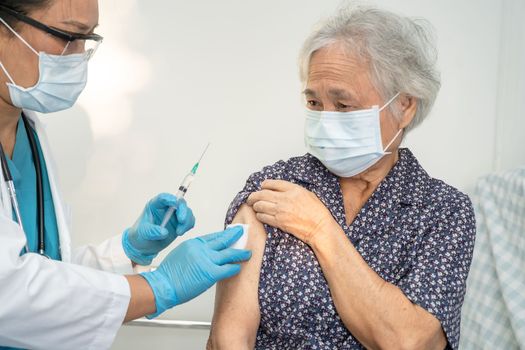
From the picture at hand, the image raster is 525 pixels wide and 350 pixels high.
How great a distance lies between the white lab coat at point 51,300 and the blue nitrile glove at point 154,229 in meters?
0.30

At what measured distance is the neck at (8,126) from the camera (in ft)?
4.97

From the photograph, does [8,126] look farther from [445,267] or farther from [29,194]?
[445,267]

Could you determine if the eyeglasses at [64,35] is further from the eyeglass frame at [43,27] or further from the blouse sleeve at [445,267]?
the blouse sleeve at [445,267]

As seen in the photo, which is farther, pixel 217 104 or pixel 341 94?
pixel 217 104

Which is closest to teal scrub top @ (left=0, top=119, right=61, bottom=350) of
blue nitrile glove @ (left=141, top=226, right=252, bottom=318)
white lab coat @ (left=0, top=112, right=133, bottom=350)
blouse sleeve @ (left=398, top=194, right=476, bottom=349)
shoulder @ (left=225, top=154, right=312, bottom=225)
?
white lab coat @ (left=0, top=112, right=133, bottom=350)

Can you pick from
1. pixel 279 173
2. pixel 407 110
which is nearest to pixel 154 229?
pixel 279 173

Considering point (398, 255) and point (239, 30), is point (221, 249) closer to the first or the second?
point (398, 255)

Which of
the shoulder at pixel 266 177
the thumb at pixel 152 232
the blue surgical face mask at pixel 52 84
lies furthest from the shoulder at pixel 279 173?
Result: the blue surgical face mask at pixel 52 84

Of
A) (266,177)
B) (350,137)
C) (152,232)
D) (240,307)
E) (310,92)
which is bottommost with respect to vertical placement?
(240,307)

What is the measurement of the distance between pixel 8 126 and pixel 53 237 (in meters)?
0.30

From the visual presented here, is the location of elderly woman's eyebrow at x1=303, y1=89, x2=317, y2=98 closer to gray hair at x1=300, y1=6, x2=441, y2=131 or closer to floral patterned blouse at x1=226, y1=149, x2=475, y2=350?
gray hair at x1=300, y1=6, x2=441, y2=131

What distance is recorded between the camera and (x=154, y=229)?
1613 mm

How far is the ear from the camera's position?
1597 mm

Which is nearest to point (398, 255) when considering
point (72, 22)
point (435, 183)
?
point (435, 183)
